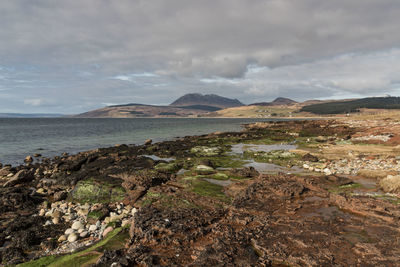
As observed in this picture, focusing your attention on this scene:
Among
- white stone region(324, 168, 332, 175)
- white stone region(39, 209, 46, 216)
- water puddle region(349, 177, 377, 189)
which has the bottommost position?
white stone region(39, 209, 46, 216)

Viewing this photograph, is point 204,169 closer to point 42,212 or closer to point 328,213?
point 328,213

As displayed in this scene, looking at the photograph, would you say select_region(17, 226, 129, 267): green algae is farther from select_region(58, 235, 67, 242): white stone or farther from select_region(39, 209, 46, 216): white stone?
select_region(39, 209, 46, 216): white stone

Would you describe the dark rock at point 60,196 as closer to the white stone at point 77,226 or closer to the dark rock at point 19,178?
the white stone at point 77,226

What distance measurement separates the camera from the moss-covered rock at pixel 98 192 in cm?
1421

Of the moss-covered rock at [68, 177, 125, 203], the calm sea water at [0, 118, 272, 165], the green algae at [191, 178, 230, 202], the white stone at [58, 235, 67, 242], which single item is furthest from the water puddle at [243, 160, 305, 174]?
the calm sea water at [0, 118, 272, 165]

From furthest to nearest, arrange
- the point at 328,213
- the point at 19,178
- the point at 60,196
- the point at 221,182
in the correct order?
the point at 19,178
the point at 221,182
the point at 60,196
the point at 328,213

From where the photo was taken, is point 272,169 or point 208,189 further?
point 272,169

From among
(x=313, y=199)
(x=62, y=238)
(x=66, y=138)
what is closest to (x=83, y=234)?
(x=62, y=238)

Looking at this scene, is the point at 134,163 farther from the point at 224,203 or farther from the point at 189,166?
the point at 224,203

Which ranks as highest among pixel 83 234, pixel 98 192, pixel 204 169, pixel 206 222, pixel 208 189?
pixel 206 222

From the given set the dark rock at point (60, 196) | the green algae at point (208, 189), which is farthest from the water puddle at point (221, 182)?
the dark rock at point (60, 196)

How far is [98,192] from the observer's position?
1476 centimetres

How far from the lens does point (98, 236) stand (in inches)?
384

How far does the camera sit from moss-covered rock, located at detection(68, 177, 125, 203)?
14211 mm
